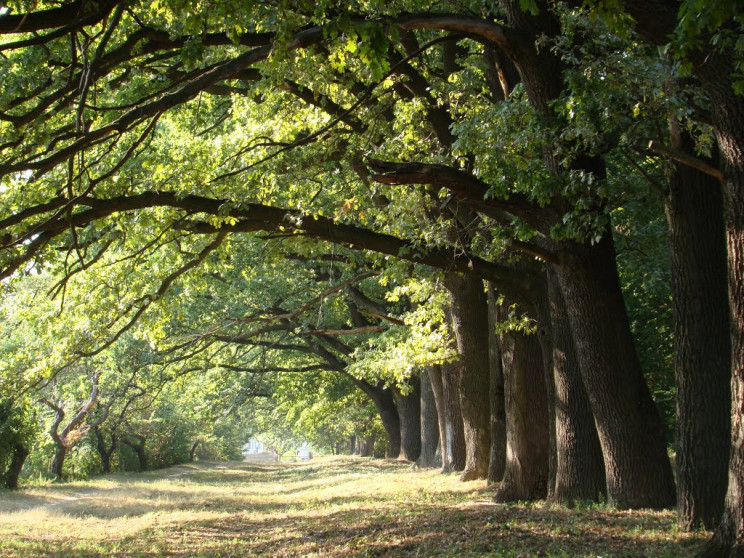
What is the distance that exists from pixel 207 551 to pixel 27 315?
5.95 metres

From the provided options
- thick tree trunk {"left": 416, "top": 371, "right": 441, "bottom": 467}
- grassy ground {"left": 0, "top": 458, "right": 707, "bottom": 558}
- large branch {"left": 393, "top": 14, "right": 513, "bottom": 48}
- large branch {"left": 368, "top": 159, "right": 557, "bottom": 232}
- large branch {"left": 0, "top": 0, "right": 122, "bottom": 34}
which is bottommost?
grassy ground {"left": 0, "top": 458, "right": 707, "bottom": 558}

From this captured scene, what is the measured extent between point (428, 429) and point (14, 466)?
13580mm

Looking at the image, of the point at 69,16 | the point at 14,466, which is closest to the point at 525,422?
the point at 69,16

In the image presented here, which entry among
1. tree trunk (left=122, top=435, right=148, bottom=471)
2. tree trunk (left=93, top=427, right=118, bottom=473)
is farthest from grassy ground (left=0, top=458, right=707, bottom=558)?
tree trunk (left=122, top=435, right=148, bottom=471)

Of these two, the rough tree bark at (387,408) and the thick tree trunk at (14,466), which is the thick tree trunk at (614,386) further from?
the rough tree bark at (387,408)

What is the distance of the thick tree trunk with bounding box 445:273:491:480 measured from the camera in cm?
1587

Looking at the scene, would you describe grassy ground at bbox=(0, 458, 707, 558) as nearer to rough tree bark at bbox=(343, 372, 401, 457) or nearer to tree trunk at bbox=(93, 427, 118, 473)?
rough tree bark at bbox=(343, 372, 401, 457)

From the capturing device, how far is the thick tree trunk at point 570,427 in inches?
392

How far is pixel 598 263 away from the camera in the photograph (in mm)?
A: 8914

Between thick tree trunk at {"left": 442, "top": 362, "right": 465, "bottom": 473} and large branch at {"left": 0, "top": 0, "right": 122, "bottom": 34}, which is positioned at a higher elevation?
large branch at {"left": 0, "top": 0, "right": 122, "bottom": 34}

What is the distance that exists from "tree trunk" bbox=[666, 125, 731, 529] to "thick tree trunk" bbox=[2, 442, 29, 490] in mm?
21112

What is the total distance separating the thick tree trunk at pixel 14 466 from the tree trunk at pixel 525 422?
17.1 metres

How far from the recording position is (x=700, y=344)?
7.55 m

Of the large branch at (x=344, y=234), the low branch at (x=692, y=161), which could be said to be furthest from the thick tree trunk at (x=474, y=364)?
the low branch at (x=692, y=161)
